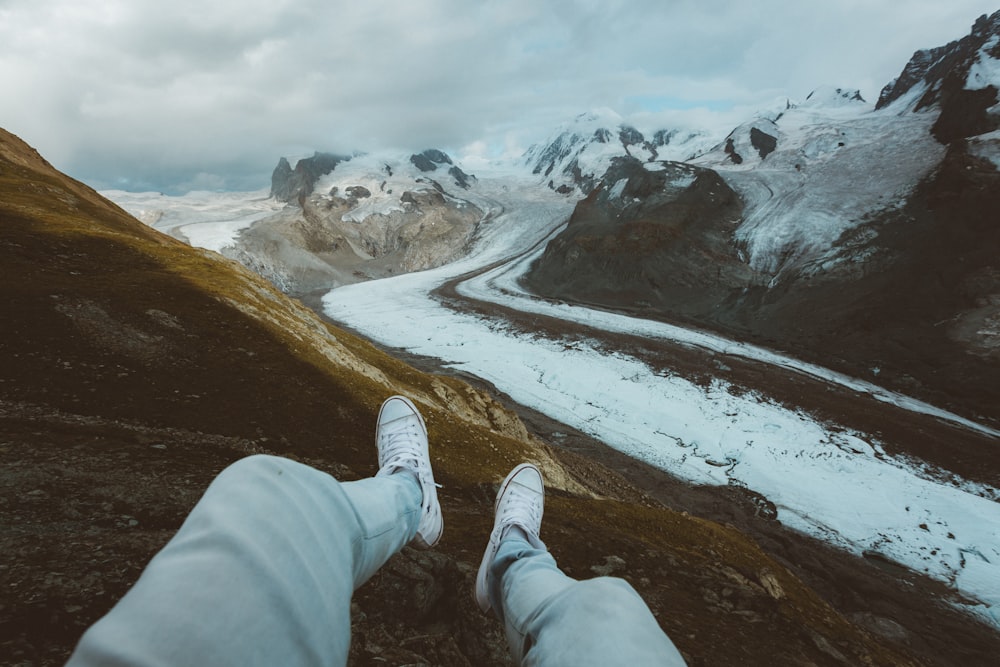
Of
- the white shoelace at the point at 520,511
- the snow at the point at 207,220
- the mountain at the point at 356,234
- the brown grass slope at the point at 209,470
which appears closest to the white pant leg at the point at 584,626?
the brown grass slope at the point at 209,470

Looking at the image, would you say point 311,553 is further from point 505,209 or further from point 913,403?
point 505,209

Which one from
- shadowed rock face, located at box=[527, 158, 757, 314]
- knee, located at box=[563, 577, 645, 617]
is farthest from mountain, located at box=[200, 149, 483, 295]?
knee, located at box=[563, 577, 645, 617]

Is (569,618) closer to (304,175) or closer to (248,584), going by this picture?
(248,584)

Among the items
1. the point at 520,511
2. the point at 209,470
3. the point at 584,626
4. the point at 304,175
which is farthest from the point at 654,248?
the point at 304,175

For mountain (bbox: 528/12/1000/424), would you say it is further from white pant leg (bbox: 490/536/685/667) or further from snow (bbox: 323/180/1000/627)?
white pant leg (bbox: 490/536/685/667)

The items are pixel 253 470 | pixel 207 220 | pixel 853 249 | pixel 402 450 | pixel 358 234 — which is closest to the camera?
pixel 253 470

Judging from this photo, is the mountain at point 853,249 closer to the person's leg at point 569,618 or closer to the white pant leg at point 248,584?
the person's leg at point 569,618

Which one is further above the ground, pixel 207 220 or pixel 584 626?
pixel 207 220

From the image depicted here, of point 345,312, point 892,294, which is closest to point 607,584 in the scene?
point 892,294
